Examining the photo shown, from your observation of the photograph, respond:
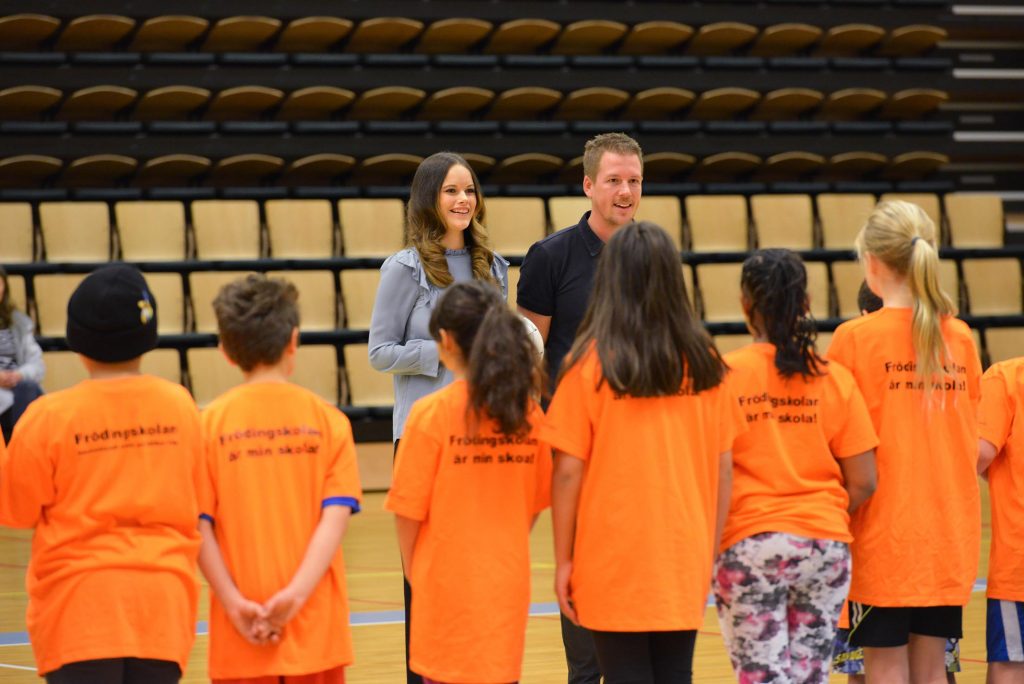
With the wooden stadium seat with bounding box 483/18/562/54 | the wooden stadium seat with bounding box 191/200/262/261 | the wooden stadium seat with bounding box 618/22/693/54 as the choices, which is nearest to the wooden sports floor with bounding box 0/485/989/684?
the wooden stadium seat with bounding box 191/200/262/261

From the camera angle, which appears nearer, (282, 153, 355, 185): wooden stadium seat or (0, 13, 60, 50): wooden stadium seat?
(0, 13, 60, 50): wooden stadium seat

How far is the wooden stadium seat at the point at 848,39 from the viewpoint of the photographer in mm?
10797

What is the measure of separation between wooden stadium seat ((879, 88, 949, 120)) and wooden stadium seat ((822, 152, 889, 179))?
0.50 meters

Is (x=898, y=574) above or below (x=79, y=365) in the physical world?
below

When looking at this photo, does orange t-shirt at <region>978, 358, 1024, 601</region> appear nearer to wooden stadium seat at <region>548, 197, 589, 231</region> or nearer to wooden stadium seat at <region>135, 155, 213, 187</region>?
wooden stadium seat at <region>548, 197, 589, 231</region>

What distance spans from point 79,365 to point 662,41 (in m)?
5.33

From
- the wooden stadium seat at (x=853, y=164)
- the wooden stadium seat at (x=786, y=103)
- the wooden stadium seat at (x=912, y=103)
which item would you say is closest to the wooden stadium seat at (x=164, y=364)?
the wooden stadium seat at (x=786, y=103)

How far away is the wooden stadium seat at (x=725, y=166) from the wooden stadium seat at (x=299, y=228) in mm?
3075

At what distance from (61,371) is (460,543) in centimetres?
579

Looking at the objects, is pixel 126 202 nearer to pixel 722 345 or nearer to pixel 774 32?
pixel 722 345

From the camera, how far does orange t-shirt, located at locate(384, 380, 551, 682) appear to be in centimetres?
241

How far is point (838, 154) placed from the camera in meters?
10.6

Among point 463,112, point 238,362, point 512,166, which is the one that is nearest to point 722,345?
point 512,166

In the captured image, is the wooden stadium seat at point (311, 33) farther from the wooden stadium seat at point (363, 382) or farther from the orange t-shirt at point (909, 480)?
the orange t-shirt at point (909, 480)
